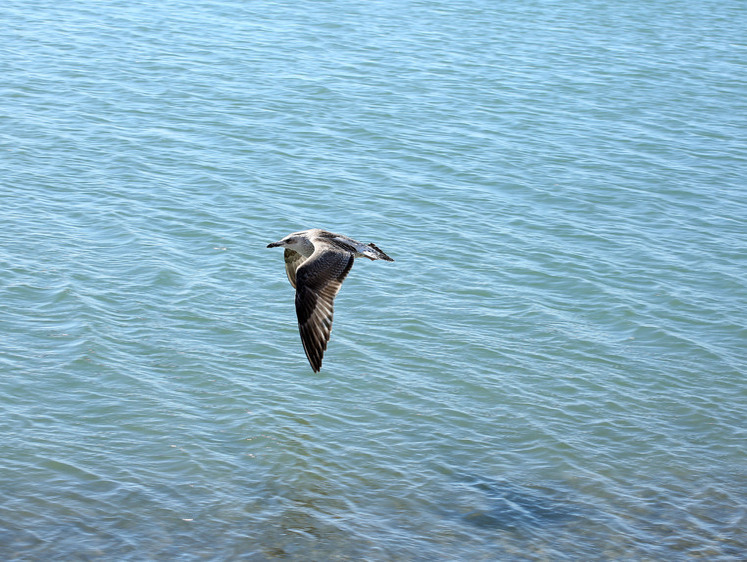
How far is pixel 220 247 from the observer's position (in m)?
14.9

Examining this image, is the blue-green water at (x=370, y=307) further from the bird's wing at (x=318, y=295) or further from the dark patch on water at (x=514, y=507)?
the bird's wing at (x=318, y=295)

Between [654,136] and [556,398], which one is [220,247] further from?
[654,136]

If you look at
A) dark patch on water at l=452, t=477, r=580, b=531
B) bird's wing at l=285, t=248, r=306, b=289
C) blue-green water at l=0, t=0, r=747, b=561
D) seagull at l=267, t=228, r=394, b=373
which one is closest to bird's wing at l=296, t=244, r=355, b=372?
seagull at l=267, t=228, r=394, b=373

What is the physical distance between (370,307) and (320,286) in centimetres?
411

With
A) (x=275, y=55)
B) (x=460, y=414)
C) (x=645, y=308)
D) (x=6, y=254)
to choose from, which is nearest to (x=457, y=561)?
(x=460, y=414)

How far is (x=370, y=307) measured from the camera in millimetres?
13695

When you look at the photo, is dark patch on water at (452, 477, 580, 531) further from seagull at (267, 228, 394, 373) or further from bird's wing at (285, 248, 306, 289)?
bird's wing at (285, 248, 306, 289)

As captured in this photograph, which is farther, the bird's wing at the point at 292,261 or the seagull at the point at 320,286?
the bird's wing at the point at 292,261

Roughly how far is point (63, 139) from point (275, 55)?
296 inches

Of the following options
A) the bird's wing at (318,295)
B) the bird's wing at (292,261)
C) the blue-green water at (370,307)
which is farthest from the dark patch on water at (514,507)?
the bird's wing at (292,261)

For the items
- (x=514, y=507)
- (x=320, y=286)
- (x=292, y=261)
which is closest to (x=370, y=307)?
(x=292, y=261)

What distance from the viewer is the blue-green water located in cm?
959

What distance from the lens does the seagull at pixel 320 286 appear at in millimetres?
9406

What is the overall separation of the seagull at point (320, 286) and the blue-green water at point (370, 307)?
1560mm
